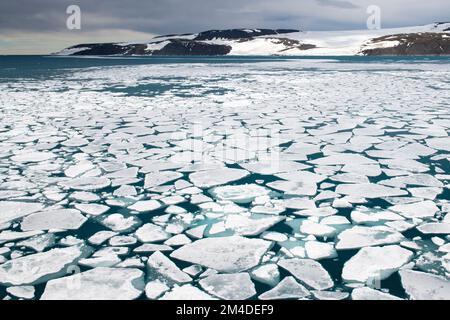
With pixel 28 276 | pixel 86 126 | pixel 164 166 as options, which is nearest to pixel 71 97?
pixel 86 126

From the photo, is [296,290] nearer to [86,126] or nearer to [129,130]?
[129,130]

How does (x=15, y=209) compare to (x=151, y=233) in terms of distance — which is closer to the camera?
(x=151, y=233)

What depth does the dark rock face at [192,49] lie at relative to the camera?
11194 cm

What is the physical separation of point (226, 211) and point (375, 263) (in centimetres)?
106

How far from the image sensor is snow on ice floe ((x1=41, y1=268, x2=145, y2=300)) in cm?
179

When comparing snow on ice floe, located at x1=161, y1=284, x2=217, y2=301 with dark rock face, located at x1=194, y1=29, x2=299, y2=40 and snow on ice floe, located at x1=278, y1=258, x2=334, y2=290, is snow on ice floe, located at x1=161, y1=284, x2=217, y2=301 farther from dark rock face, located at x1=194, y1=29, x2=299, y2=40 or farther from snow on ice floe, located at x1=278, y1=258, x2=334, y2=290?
dark rock face, located at x1=194, y1=29, x2=299, y2=40

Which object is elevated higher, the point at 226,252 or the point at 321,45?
the point at 321,45

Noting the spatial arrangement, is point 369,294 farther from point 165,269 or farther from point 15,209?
point 15,209

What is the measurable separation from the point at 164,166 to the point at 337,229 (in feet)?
6.25

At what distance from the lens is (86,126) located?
5.70 m

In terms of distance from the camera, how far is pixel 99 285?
6.14 feet

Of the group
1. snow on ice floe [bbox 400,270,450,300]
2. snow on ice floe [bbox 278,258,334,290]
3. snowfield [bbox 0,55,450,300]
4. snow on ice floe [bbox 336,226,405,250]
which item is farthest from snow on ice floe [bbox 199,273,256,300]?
snow on ice floe [bbox 400,270,450,300]

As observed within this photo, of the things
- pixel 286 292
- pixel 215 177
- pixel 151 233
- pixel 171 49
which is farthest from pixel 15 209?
pixel 171 49

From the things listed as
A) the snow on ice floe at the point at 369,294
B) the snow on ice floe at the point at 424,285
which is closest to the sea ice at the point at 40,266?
the snow on ice floe at the point at 369,294
